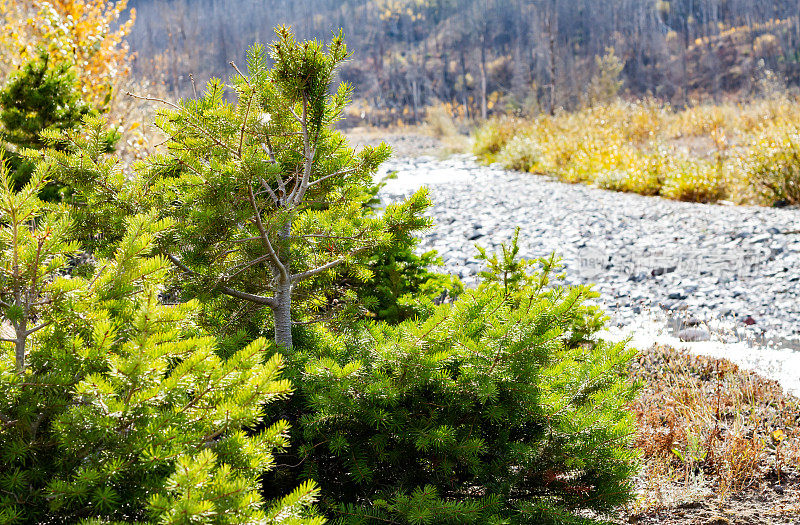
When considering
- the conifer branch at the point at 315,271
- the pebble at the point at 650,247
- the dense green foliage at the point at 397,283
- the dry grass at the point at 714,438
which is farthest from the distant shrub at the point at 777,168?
the conifer branch at the point at 315,271

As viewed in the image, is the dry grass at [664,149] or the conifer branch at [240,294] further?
the dry grass at [664,149]

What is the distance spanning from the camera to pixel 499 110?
3956 centimetres

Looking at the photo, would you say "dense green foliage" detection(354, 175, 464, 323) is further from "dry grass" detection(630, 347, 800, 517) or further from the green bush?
"dry grass" detection(630, 347, 800, 517)

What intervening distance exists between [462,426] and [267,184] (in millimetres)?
1135

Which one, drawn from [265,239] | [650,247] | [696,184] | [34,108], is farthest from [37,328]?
[696,184]

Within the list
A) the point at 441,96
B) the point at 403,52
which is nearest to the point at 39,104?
the point at 441,96

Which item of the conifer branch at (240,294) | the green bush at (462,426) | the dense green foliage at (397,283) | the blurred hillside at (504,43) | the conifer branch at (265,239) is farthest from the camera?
the blurred hillside at (504,43)

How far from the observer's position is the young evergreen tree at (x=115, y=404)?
1.12 metres

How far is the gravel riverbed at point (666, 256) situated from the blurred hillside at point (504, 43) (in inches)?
1073

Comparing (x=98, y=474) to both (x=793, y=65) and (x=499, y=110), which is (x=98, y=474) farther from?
(x=793, y=65)

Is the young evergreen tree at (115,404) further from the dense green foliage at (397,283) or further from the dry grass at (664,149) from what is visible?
the dry grass at (664,149)

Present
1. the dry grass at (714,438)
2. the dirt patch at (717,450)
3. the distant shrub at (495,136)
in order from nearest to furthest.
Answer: the dirt patch at (717,450) → the dry grass at (714,438) → the distant shrub at (495,136)

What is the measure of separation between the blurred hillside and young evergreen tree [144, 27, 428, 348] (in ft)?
110

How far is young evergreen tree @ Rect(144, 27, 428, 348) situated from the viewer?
6.11 ft
